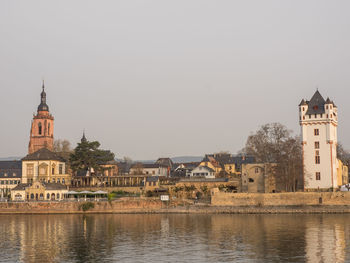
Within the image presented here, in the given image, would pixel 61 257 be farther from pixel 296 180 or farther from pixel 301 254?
pixel 296 180

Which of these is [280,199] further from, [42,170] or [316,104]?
[42,170]

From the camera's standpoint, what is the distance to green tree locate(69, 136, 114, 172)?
316ft

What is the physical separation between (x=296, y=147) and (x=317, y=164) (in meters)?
5.55

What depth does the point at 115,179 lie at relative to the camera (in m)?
98.3

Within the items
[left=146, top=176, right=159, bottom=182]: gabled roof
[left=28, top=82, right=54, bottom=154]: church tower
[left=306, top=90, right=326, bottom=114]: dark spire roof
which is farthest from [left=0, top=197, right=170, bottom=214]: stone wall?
[left=28, top=82, right=54, bottom=154]: church tower

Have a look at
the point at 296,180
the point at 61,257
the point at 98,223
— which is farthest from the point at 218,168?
the point at 61,257

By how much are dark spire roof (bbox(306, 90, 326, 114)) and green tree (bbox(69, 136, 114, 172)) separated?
4064 centimetres

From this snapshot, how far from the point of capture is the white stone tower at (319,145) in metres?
77.8

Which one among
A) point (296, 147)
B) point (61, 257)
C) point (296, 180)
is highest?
point (296, 147)

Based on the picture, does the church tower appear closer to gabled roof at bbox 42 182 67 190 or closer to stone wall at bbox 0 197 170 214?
gabled roof at bbox 42 182 67 190

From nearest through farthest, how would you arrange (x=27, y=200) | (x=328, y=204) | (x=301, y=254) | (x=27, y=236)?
(x=301, y=254) → (x=27, y=236) → (x=328, y=204) → (x=27, y=200)

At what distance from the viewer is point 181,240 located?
1788 inches

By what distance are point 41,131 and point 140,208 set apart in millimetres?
55255

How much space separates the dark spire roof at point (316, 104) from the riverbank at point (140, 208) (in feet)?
53.3
